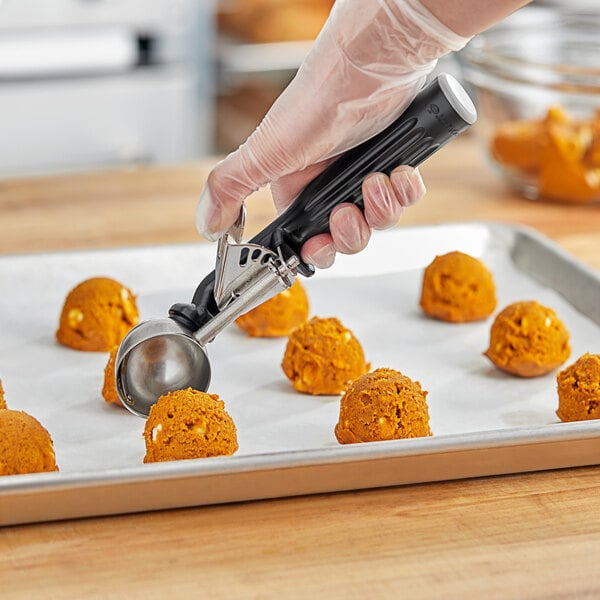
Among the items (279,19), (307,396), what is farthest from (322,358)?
(279,19)

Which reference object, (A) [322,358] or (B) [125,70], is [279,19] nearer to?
(B) [125,70]

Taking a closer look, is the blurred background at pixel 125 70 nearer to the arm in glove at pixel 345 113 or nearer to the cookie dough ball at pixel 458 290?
the cookie dough ball at pixel 458 290

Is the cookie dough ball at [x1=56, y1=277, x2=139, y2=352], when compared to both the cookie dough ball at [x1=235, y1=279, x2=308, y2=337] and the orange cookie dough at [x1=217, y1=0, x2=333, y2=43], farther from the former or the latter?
A: the orange cookie dough at [x1=217, y1=0, x2=333, y2=43]

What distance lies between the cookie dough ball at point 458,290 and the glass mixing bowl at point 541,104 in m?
0.47

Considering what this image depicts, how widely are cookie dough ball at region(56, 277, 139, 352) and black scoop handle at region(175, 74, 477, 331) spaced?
0.63ft

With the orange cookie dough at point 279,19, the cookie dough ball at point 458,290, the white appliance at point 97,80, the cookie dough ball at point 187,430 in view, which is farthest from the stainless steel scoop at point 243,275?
the orange cookie dough at point 279,19

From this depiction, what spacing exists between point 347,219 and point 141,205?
0.83 meters

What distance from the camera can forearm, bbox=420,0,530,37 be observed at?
974 millimetres

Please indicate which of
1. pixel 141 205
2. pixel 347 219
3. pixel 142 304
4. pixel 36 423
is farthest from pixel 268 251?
pixel 141 205

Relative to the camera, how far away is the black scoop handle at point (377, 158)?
1039 millimetres

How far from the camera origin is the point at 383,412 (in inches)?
42.0

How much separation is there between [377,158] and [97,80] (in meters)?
2.02

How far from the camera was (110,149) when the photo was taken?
302 centimetres

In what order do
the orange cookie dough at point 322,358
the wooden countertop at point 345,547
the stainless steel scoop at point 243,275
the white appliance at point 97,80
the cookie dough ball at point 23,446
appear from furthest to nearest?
the white appliance at point 97,80 → the orange cookie dough at point 322,358 → the stainless steel scoop at point 243,275 → the cookie dough ball at point 23,446 → the wooden countertop at point 345,547
